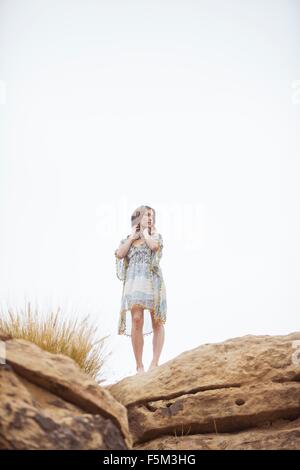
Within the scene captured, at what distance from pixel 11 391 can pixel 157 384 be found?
5.05ft

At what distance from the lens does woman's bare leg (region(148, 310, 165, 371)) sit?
439cm

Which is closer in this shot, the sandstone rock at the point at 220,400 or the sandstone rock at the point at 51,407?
the sandstone rock at the point at 51,407

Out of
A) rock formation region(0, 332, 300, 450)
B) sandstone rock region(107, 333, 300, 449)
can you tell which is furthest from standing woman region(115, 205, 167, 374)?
sandstone rock region(107, 333, 300, 449)

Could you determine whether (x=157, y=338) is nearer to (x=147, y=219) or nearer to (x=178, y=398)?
(x=178, y=398)

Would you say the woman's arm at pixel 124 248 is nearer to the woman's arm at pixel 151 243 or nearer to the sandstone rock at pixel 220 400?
the woman's arm at pixel 151 243

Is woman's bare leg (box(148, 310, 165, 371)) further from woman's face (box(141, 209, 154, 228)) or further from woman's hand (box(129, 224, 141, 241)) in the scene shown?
woman's face (box(141, 209, 154, 228))

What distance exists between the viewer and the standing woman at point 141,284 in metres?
4.50

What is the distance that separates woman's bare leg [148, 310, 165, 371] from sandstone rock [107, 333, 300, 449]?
63 centimetres

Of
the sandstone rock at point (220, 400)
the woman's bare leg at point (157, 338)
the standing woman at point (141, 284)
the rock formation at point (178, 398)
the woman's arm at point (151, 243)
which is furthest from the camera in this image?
the woman's arm at point (151, 243)

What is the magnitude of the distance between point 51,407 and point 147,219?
9.09ft

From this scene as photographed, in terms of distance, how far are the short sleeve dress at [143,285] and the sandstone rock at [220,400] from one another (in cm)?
92

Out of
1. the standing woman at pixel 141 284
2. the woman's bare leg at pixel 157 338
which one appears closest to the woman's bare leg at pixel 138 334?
the standing woman at pixel 141 284
